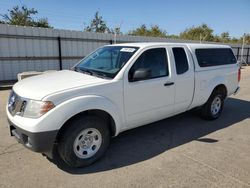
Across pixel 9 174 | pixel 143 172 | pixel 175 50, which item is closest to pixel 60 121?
pixel 9 174

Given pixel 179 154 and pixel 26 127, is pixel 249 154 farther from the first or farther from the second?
pixel 26 127

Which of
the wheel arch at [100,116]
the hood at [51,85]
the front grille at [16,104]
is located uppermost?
the hood at [51,85]

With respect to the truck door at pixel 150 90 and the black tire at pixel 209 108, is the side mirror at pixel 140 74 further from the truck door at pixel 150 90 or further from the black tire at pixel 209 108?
the black tire at pixel 209 108

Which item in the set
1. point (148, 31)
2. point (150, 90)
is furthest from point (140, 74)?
point (148, 31)

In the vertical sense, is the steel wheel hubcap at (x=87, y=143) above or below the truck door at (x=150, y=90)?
below

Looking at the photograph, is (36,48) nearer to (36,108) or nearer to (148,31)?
(36,108)

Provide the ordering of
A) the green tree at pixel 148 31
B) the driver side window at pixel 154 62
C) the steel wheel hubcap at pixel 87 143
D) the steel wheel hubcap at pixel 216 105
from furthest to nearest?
the green tree at pixel 148 31 → the steel wheel hubcap at pixel 216 105 → the driver side window at pixel 154 62 → the steel wheel hubcap at pixel 87 143

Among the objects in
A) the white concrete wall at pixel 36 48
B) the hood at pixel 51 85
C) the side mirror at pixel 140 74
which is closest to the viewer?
the hood at pixel 51 85

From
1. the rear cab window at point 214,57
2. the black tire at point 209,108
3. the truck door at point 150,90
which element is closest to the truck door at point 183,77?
the truck door at point 150,90

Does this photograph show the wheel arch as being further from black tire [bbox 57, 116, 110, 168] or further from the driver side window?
the driver side window

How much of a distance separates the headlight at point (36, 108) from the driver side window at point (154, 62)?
1.58m

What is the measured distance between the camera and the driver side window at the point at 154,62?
4.06m

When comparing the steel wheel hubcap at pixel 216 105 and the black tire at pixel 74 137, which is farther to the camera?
the steel wheel hubcap at pixel 216 105

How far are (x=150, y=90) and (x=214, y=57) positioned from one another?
2.59 metres
